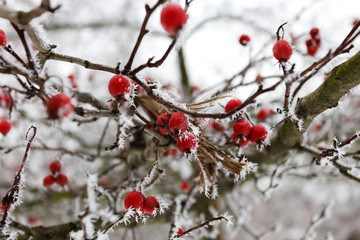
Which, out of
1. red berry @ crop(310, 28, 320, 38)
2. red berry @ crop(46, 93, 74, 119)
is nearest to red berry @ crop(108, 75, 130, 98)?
red berry @ crop(46, 93, 74, 119)

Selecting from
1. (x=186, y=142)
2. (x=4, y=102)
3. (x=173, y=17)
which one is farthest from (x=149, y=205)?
(x=4, y=102)

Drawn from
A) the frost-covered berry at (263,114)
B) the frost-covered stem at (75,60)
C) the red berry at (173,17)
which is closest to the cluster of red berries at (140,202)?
the frost-covered stem at (75,60)

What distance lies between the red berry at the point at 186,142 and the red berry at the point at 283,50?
1.91 ft

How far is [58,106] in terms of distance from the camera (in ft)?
3.11

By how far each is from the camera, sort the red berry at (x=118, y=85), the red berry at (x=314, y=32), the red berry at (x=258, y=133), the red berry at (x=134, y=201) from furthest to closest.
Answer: the red berry at (x=314, y=32) < the red berry at (x=258, y=133) < the red berry at (x=134, y=201) < the red berry at (x=118, y=85)

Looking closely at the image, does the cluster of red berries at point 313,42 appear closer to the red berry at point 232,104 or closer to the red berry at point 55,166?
the red berry at point 232,104

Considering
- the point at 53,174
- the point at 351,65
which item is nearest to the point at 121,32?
the point at 53,174

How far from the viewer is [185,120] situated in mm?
1242

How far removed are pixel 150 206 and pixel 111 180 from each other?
3.05 metres

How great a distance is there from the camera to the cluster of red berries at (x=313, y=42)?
1.88 m

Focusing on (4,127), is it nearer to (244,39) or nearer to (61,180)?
(61,180)

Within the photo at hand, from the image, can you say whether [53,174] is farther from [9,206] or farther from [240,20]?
[240,20]

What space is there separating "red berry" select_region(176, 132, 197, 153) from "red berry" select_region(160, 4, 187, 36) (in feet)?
1.69

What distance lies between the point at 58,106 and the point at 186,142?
1.96ft
